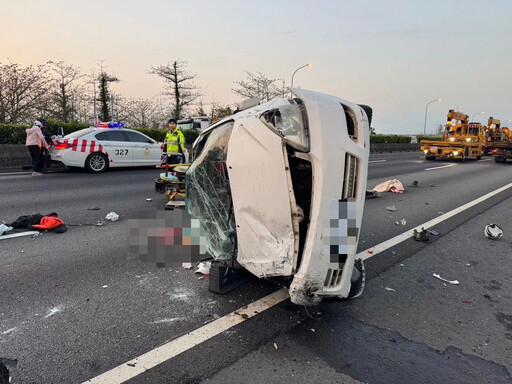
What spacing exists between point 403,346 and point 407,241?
8.97 feet

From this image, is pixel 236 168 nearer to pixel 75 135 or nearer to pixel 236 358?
pixel 236 358

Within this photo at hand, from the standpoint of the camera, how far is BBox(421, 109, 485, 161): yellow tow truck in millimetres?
20641

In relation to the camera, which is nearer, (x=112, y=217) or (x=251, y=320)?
(x=251, y=320)

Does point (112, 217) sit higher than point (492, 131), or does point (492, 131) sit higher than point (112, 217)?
point (492, 131)

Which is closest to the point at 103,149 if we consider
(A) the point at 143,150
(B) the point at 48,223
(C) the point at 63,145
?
(C) the point at 63,145

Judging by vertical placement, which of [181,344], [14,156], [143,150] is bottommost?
[181,344]

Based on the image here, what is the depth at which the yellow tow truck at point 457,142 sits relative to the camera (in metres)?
20.6

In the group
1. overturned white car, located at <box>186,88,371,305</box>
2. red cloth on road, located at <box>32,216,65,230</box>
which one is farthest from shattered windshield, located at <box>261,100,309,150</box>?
red cloth on road, located at <box>32,216,65,230</box>

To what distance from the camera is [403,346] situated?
8.11 feet

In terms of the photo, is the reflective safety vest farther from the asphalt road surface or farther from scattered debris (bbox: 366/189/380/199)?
scattered debris (bbox: 366/189/380/199)

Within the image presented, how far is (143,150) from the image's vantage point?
12805 mm

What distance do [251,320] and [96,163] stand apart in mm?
10619

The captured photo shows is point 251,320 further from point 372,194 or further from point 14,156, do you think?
point 14,156

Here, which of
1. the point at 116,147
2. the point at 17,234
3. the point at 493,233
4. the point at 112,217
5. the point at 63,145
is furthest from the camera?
the point at 116,147
